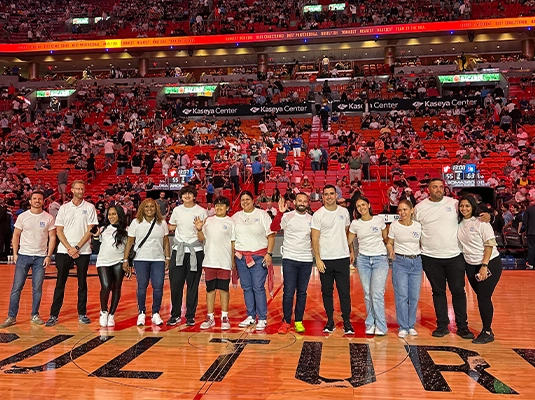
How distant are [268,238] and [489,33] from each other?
112 ft

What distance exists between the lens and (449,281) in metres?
6.06

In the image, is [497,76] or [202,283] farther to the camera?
[497,76]

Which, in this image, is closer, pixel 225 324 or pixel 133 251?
pixel 225 324

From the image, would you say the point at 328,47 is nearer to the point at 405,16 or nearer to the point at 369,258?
the point at 405,16

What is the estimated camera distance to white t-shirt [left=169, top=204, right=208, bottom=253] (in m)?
6.57

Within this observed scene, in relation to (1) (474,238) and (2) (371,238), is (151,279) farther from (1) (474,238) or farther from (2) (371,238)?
(1) (474,238)

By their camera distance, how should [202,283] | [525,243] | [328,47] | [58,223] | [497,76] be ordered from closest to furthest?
[58,223]
[202,283]
[525,243]
[497,76]
[328,47]

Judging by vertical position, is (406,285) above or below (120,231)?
below

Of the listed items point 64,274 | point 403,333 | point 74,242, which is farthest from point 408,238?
point 64,274

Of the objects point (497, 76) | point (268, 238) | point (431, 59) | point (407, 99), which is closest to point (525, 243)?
point (268, 238)

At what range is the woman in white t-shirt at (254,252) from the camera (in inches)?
251

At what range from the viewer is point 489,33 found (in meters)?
34.8

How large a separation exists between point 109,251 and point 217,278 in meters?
1.43

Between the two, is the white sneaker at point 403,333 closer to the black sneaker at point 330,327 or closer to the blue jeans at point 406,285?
the blue jeans at point 406,285
